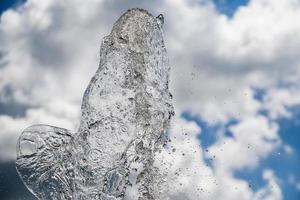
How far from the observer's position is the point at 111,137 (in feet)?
55.2

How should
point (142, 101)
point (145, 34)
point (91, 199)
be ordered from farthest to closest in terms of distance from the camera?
point (145, 34) < point (142, 101) < point (91, 199)

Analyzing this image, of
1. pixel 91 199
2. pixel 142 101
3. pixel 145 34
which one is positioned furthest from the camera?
pixel 145 34

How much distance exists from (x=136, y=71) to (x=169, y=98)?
4.75ft

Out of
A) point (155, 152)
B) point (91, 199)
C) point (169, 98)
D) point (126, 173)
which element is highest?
point (169, 98)

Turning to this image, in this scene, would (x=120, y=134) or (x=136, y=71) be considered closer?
(x=120, y=134)

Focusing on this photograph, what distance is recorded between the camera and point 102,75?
58.3ft

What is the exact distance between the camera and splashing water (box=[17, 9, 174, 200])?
657 inches

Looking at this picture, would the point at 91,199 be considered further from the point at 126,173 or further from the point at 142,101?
the point at 142,101

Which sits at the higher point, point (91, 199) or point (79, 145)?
point (79, 145)

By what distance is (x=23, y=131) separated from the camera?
58.3 ft

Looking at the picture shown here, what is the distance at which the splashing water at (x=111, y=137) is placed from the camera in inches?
657

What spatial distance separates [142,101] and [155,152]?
5.74ft

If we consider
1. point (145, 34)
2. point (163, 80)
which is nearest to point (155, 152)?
point (163, 80)

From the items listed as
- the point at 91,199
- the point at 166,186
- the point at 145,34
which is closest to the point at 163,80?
the point at 145,34
